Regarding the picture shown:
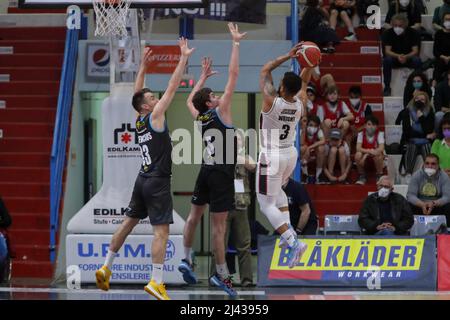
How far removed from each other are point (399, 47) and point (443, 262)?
6712 mm

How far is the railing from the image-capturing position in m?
17.3

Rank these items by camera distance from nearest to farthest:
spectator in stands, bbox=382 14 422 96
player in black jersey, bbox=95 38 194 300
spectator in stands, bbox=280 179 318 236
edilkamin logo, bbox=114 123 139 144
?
1. player in black jersey, bbox=95 38 194 300
2. edilkamin logo, bbox=114 123 139 144
3. spectator in stands, bbox=280 179 318 236
4. spectator in stands, bbox=382 14 422 96

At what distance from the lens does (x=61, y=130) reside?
18.1 meters

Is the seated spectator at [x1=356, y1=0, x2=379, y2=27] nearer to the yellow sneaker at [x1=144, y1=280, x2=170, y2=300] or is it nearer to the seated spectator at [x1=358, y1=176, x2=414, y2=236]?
the seated spectator at [x1=358, y1=176, x2=414, y2=236]

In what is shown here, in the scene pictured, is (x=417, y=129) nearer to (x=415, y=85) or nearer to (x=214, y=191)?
(x=415, y=85)

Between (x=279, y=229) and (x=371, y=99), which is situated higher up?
(x=371, y=99)

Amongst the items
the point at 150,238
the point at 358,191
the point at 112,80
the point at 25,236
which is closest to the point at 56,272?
the point at 25,236

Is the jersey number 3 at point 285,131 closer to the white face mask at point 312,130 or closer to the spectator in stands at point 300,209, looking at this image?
the spectator in stands at point 300,209

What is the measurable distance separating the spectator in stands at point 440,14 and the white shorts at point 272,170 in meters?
10.2

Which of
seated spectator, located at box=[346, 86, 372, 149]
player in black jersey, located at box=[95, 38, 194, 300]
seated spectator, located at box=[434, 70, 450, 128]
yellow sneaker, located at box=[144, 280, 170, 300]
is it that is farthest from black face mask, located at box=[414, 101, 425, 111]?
yellow sneaker, located at box=[144, 280, 170, 300]

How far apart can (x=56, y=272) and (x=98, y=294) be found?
243 centimetres

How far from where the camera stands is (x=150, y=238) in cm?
1616

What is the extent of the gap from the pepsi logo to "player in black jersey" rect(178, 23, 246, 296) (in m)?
6.16

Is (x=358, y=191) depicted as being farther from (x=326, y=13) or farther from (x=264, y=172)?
(x=264, y=172)
